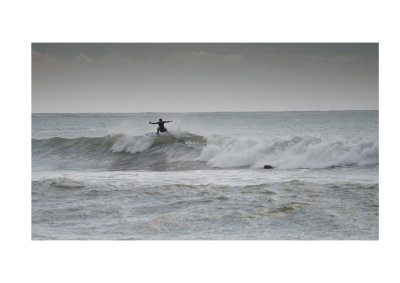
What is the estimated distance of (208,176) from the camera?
7902 mm

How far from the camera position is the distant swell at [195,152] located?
8.16m

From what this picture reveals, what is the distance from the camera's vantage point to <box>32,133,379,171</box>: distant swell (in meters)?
8.16

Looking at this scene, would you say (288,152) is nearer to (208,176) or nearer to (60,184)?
(208,176)

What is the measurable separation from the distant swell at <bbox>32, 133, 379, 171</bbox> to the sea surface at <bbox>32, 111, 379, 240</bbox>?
20mm

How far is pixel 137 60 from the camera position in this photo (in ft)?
23.5

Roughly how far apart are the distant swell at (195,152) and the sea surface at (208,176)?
2 cm

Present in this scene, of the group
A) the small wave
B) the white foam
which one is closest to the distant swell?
the white foam

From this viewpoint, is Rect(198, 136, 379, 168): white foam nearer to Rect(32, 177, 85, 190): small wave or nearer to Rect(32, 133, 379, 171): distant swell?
Rect(32, 133, 379, 171): distant swell

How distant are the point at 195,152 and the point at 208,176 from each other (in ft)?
4.66

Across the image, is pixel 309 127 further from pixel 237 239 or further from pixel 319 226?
pixel 237 239

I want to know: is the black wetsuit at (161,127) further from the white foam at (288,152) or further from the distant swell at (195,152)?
the white foam at (288,152)

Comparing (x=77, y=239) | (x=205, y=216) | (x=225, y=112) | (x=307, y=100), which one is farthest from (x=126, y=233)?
(x=307, y=100)

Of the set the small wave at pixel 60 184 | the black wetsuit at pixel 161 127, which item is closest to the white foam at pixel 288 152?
the black wetsuit at pixel 161 127

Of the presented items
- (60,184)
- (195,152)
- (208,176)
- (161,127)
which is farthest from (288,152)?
(60,184)
